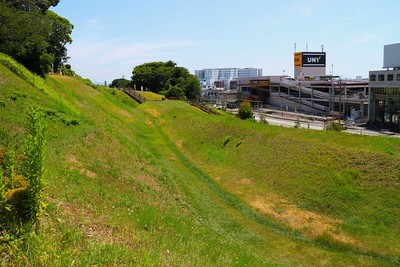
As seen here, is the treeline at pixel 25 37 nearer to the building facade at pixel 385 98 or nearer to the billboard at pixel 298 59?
the building facade at pixel 385 98

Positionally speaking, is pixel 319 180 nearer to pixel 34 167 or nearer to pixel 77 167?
pixel 77 167

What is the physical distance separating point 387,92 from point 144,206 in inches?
2341

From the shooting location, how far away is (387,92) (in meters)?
63.0

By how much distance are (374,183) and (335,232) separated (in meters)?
4.96

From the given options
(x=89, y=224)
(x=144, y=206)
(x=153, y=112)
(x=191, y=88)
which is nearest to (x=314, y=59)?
(x=191, y=88)

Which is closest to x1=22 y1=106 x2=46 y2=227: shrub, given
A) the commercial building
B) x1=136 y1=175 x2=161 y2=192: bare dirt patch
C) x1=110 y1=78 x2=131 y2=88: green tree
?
x1=136 y1=175 x2=161 y2=192: bare dirt patch

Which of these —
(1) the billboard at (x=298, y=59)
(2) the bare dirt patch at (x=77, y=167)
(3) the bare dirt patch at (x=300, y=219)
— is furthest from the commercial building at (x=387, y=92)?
(2) the bare dirt patch at (x=77, y=167)

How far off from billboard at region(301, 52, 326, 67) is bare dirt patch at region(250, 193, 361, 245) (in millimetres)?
96894

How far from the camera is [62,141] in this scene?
64.9ft

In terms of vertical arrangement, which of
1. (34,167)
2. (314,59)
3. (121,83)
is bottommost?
(34,167)

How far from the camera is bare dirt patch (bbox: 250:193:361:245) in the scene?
1897 centimetres

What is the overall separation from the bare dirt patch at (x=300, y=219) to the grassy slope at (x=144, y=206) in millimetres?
618

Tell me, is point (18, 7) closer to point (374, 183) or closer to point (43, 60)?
point (43, 60)

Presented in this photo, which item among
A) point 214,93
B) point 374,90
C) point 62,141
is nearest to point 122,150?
point 62,141
